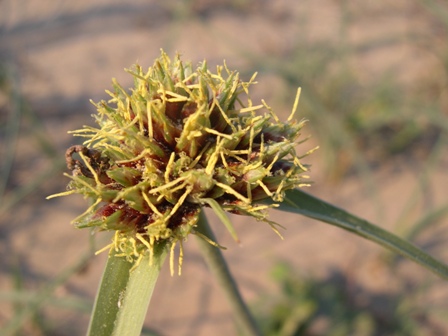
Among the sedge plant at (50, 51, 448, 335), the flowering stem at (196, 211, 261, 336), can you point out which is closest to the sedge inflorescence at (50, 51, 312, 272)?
the sedge plant at (50, 51, 448, 335)

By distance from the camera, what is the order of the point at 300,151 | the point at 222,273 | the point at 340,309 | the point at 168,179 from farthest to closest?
the point at 300,151 → the point at 340,309 → the point at 222,273 → the point at 168,179

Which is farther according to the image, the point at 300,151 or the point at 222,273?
the point at 300,151

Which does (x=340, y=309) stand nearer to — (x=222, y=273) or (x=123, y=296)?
(x=222, y=273)

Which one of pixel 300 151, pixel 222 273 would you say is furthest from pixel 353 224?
pixel 300 151

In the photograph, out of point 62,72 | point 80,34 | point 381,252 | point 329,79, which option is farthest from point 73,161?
point 80,34

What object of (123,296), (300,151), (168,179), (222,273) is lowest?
(123,296)

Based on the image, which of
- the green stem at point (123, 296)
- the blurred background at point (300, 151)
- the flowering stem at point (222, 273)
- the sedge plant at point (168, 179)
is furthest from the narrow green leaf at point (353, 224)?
the blurred background at point (300, 151)

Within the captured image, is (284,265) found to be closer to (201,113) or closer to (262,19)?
(201,113)

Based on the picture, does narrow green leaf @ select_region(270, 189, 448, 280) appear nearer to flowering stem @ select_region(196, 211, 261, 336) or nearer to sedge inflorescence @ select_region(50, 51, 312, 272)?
sedge inflorescence @ select_region(50, 51, 312, 272)
